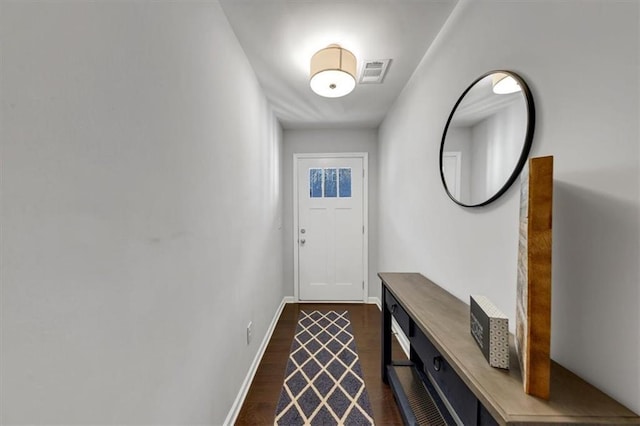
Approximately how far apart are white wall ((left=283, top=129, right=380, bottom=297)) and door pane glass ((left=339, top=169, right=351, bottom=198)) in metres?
0.28

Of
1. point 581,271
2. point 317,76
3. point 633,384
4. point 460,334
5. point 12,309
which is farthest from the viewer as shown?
point 317,76

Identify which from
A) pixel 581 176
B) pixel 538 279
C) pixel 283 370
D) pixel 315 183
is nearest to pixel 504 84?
pixel 581 176

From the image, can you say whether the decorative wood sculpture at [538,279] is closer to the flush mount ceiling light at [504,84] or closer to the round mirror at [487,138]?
the round mirror at [487,138]

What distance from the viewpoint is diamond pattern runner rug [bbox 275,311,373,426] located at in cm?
164

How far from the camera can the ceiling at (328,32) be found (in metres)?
1.41

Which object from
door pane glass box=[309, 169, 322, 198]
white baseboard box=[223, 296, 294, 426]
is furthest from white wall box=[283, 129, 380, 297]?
white baseboard box=[223, 296, 294, 426]

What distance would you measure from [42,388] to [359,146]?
3396 millimetres

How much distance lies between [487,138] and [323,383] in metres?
1.92

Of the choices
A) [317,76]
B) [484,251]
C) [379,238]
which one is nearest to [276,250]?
[379,238]

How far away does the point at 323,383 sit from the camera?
1.92m

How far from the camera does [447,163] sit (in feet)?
5.18

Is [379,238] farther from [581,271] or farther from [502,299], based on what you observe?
[581,271]

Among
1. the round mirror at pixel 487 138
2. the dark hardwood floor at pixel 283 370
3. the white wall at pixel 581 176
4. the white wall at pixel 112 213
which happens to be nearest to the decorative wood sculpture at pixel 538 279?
the white wall at pixel 581 176

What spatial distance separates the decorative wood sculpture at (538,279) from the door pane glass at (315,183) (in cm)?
289
